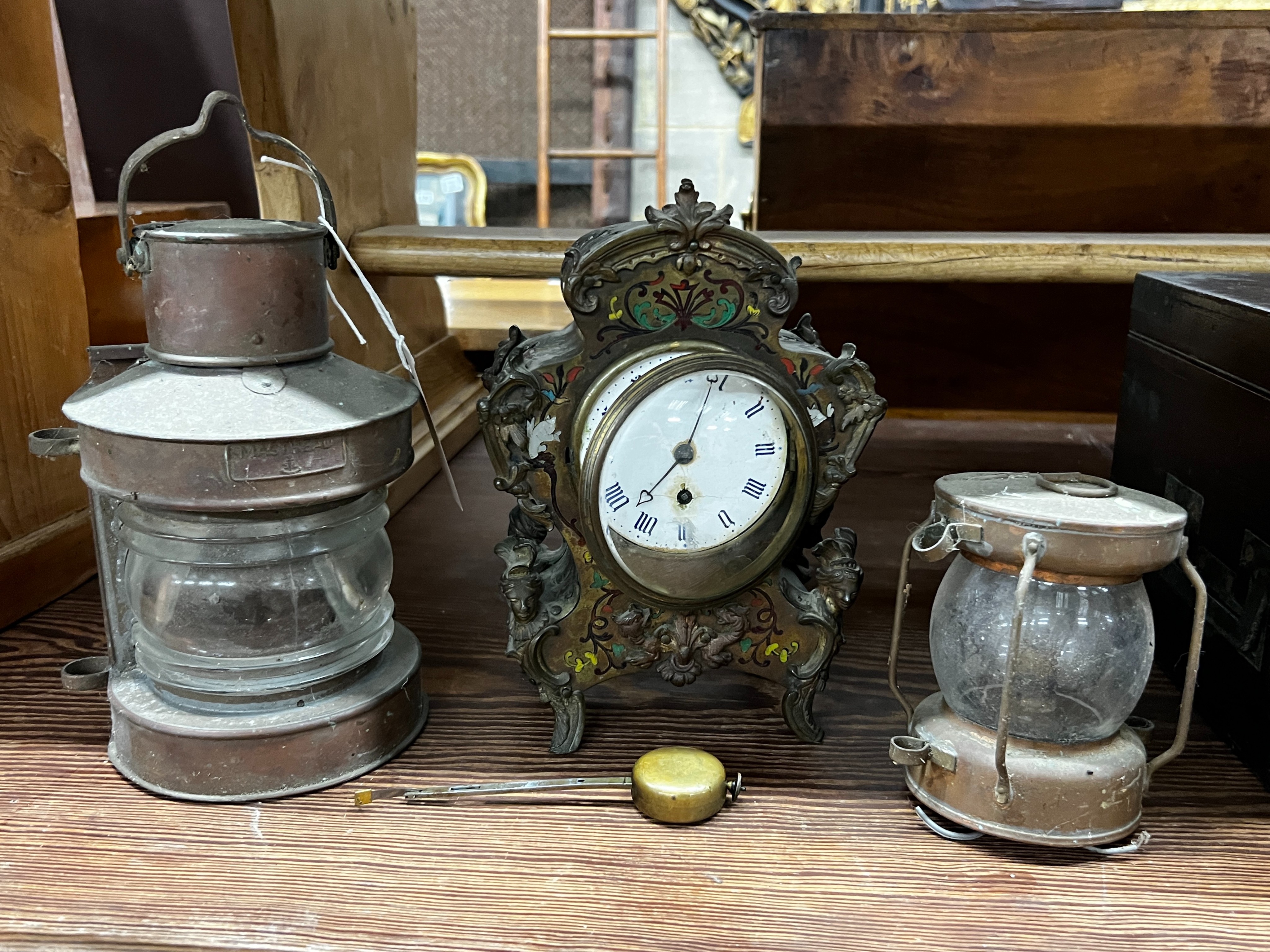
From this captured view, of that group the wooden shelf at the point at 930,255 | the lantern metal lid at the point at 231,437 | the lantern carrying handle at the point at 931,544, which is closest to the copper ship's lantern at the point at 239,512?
the lantern metal lid at the point at 231,437

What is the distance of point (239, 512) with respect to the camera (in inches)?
41.8

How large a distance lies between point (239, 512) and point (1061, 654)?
84cm

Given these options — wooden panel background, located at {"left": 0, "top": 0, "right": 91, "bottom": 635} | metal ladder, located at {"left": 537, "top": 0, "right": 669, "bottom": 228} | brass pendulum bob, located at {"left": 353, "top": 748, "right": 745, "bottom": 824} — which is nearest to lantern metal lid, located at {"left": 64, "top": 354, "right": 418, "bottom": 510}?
brass pendulum bob, located at {"left": 353, "top": 748, "right": 745, "bottom": 824}

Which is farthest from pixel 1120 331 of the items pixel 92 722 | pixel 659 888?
pixel 92 722

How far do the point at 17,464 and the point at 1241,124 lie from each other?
8.30ft

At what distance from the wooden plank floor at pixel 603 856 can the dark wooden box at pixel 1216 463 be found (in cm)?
8

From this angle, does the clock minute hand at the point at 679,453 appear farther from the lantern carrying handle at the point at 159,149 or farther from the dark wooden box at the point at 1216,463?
the dark wooden box at the point at 1216,463

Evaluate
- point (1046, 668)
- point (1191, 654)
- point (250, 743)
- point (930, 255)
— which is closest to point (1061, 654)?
point (1046, 668)

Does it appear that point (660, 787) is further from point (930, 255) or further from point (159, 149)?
point (930, 255)

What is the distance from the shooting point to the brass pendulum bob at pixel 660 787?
1.07m

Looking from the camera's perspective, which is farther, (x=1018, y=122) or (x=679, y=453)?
(x=1018, y=122)

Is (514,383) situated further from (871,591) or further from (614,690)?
(871,591)

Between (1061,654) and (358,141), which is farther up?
(358,141)

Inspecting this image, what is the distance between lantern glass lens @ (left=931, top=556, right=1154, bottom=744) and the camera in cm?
103
